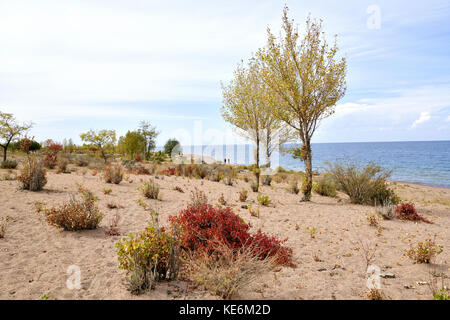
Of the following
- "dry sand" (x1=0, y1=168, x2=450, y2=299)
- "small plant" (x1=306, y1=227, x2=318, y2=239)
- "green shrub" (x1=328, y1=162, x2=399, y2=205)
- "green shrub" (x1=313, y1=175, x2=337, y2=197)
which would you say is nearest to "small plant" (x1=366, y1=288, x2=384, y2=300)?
"dry sand" (x1=0, y1=168, x2=450, y2=299)

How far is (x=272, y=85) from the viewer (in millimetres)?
12203

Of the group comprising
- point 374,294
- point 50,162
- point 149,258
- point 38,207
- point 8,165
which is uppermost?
Answer: point 50,162

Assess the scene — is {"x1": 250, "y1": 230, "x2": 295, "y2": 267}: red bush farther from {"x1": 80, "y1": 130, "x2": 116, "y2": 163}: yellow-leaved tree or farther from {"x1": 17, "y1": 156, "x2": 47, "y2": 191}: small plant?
{"x1": 80, "y1": 130, "x2": 116, "y2": 163}: yellow-leaved tree

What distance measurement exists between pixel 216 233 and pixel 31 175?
952 centimetres

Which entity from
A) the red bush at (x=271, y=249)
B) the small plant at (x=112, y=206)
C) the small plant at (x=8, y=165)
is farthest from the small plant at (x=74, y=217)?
the small plant at (x=8, y=165)

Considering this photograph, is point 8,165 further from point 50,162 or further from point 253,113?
point 253,113

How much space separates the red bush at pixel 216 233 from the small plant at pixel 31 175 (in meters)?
8.24

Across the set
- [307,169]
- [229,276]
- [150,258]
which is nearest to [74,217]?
[150,258]

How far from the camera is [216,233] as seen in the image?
4738 millimetres

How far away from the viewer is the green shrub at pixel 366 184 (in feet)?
40.1

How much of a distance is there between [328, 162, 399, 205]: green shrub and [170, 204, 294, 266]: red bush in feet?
27.9
